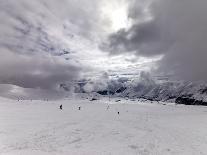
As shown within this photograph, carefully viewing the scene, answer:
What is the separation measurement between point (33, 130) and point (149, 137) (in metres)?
13.8

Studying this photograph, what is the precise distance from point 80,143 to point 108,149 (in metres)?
3.15

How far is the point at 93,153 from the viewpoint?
20609 mm

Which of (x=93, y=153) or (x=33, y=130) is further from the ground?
(x=33, y=130)

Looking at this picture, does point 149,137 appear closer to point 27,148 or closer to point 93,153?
point 93,153

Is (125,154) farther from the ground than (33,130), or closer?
closer

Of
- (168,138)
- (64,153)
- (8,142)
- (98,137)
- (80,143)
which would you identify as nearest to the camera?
(64,153)

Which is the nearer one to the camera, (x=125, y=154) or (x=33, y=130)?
(x=125, y=154)

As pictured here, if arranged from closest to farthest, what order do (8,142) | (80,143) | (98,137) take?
1. (8,142)
2. (80,143)
3. (98,137)

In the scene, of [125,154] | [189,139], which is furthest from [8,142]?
[189,139]

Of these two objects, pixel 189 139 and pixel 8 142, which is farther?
pixel 189 139

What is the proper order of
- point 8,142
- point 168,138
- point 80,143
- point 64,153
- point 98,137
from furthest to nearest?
point 168,138
point 98,137
point 80,143
point 8,142
point 64,153

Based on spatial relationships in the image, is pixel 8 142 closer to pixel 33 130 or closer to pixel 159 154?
pixel 33 130

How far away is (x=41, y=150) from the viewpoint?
20.1m

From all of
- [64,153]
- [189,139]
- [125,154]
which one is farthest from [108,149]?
[189,139]
